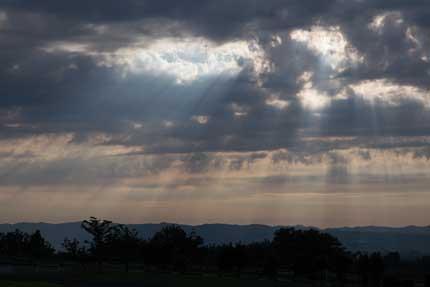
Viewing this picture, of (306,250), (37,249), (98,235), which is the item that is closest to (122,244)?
(98,235)

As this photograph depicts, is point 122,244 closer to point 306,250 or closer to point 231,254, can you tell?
point 231,254

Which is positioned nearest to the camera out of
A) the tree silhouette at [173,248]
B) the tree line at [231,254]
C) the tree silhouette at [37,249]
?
the tree line at [231,254]

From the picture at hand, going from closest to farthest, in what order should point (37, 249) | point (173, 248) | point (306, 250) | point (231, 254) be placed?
point (231, 254), point (173, 248), point (306, 250), point (37, 249)

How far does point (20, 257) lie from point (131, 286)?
254 feet

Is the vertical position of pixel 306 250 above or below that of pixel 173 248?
above

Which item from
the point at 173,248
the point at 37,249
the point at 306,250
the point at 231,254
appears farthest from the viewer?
the point at 37,249

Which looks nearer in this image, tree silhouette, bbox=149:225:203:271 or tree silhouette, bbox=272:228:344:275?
tree silhouette, bbox=272:228:344:275

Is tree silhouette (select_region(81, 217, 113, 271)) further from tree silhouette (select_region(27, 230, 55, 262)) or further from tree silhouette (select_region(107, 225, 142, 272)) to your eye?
tree silhouette (select_region(27, 230, 55, 262))

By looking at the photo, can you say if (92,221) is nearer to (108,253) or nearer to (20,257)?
(108,253)

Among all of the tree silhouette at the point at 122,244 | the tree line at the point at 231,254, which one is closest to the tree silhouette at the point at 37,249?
the tree line at the point at 231,254

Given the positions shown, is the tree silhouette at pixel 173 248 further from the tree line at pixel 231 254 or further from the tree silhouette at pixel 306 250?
the tree silhouette at pixel 306 250

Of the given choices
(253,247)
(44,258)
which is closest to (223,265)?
(253,247)

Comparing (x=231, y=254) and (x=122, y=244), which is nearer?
(x=231, y=254)

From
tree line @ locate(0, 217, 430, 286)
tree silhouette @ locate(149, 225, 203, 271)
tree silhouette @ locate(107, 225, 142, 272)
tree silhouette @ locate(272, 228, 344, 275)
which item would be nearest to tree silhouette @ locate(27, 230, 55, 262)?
tree line @ locate(0, 217, 430, 286)
